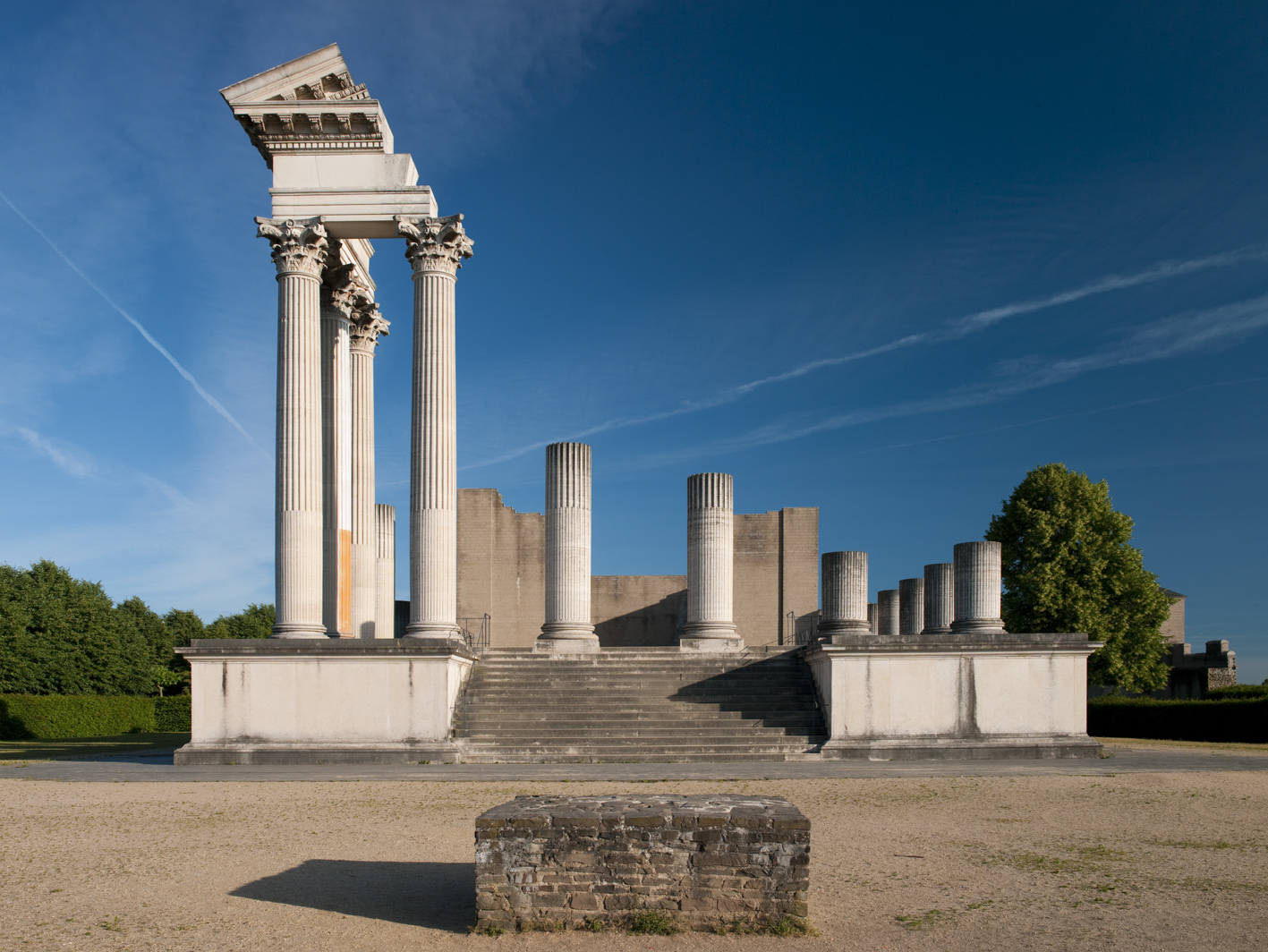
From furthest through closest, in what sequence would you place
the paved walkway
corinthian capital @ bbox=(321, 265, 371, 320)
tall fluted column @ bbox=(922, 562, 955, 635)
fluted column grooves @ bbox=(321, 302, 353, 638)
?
1. tall fluted column @ bbox=(922, 562, 955, 635)
2. corinthian capital @ bbox=(321, 265, 371, 320)
3. fluted column grooves @ bbox=(321, 302, 353, 638)
4. the paved walkway

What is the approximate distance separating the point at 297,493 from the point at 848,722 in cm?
1362

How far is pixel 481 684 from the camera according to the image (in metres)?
23.8

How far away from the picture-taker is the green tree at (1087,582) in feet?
130

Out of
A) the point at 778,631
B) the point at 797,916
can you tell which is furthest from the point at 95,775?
the point at 778,631

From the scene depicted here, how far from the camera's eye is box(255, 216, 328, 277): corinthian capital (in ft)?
78.7

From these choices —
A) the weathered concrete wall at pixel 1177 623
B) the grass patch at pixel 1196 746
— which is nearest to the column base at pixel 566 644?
the grass patch at pixel 1196 746

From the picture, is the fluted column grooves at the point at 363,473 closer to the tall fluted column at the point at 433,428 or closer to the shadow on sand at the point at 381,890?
the tall fluted column at the point at 433,428

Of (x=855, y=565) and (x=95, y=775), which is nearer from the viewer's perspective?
(x=95, y=775)

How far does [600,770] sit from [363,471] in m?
13.3

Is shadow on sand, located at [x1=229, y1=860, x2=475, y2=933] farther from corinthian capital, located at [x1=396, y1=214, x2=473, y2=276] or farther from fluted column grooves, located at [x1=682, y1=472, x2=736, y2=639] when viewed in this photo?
fluted column grooves, located at [x1=682, y1=472, x2=736, y2=639]

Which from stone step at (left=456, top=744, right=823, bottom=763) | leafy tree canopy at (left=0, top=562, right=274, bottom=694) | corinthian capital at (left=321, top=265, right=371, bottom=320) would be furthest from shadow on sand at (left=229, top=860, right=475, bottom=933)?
leafy tree canopy at (left=0, top=562, right=274, bottom=694)

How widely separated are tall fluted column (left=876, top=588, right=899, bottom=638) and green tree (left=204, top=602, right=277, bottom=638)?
46.8 meters

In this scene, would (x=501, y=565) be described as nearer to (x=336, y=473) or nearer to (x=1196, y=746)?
(x=336, y=473)

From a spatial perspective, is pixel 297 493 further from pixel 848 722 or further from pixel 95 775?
pixel 848 722
